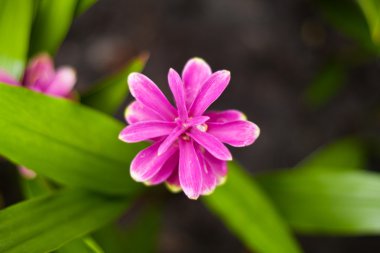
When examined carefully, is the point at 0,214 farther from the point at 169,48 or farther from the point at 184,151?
the point at 169,48

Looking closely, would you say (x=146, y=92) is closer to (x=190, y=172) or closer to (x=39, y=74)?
(x=190, y=172)

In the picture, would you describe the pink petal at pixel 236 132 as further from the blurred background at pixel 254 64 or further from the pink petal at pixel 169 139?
the blurred background at pixel 254 64

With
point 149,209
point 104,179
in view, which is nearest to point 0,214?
point 104,179

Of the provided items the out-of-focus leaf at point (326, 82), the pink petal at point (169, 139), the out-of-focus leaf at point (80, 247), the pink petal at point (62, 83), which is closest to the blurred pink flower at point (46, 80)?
the pink petal at point (62, 83)

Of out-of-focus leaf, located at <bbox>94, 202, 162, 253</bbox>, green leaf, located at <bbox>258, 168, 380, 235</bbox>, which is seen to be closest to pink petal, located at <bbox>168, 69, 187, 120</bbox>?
green leaf, located at <bbox>258, 168, 380, 235</bbox>

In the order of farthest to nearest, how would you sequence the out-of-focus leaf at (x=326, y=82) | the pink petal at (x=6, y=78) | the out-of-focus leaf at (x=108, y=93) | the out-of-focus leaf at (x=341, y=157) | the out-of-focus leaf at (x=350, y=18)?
1. the out-of-focus leaf at (x=326, y=82)
2. the out-of-focus leaf at (x=341, y=157)
3. the out-of-focus leaf at (x=350, y=18)
4. the out-of-focus leaf at (x=108, y=93)
5. the pink petal at (x=6, y=78)

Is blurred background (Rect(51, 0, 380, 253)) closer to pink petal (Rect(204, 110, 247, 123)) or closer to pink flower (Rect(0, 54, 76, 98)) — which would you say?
pink flower (Rect(0, 54, 76, 98))
